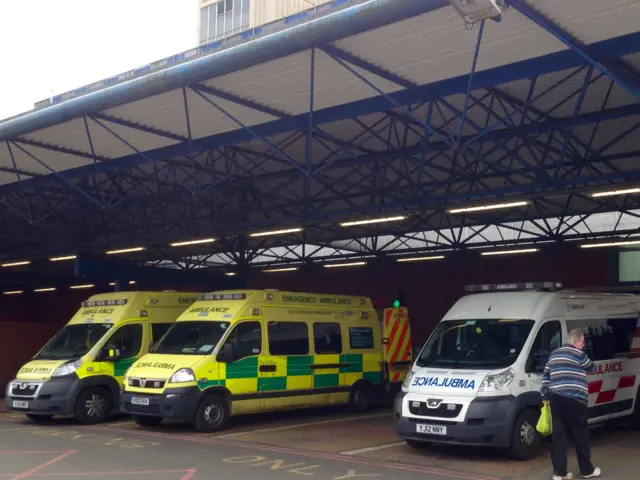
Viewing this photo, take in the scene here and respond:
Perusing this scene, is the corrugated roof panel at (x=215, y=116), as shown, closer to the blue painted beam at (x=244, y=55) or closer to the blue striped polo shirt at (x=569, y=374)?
the blue painted beam at (x=244, y=55)

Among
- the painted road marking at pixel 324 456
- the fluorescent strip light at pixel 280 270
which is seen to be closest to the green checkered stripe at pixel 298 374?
the painted road marking at pixel 324 456

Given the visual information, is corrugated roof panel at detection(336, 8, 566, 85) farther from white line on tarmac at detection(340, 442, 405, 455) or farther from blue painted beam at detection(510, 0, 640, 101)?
white line on tarmac at detection(340, 442, 405, 455)

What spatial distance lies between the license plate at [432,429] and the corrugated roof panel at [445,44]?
506 centimetres

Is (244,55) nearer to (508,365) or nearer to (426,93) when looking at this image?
(426,93)

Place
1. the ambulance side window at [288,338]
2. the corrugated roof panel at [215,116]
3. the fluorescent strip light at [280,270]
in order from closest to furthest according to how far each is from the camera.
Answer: the corrugated roof panel at [215,116], the ambulance side window at [288,338], the fluorescent strip light at [280,270]

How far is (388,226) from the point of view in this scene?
910 inches

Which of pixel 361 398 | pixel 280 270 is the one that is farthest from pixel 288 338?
pixel 280 270

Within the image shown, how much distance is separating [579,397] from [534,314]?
219 cm

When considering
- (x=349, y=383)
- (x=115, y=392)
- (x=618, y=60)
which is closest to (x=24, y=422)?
(x=115, y=392)

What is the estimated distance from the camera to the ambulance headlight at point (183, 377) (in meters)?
12.5

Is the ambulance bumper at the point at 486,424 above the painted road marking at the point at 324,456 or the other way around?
above

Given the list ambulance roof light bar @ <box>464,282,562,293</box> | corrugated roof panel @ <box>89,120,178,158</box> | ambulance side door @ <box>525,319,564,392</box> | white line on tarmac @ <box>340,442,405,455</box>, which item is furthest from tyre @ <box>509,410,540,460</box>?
corrugated roof panel @ <box>89,120,178,158</box>

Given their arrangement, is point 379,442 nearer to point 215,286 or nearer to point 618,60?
point 618,60

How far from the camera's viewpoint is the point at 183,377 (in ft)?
41.2
